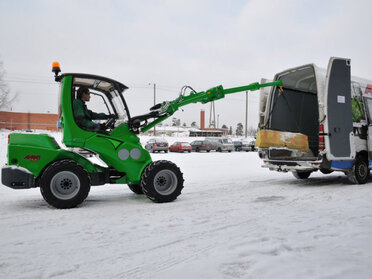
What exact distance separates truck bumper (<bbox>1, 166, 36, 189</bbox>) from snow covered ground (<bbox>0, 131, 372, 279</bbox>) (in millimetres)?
450

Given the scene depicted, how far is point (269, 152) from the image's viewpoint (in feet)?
29.0

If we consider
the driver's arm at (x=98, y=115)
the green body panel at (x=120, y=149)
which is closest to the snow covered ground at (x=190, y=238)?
the green body panel at (x=120, y=149)

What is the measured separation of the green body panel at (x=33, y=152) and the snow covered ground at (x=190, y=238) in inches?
30.2

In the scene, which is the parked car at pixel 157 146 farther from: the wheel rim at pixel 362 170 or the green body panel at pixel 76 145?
the green body panel at pixel 76 145

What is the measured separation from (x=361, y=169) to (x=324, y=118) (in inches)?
80.2

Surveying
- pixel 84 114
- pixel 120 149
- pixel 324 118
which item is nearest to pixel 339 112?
pixel 324 118

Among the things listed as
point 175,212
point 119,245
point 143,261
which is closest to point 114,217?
point 175,212

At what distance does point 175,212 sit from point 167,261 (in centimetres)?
203

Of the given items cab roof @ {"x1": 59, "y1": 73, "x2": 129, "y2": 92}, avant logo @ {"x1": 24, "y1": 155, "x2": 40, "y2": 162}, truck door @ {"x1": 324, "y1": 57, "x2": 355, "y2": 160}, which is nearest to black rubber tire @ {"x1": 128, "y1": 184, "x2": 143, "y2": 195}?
cab roof @ {"x1": 59, "y1": 73, "x2": 129, "y2": 92}

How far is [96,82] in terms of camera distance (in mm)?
5863

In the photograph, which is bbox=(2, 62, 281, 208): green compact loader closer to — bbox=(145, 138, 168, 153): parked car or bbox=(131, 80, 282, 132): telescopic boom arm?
bbox=(131, 80, 282, 132): telescopic boom arm

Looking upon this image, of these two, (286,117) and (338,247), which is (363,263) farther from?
(286,117)

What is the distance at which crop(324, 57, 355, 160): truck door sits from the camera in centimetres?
749

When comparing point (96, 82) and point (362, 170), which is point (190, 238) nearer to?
point (96, 82)
